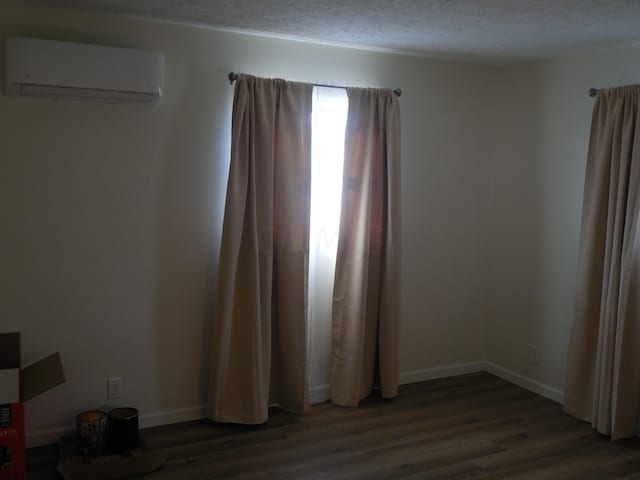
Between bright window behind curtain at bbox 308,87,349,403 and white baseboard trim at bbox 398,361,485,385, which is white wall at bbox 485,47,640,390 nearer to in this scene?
white baseboard trim at bbox 398,361,485,385

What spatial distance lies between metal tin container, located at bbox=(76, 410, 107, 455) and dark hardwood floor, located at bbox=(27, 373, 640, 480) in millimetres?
165

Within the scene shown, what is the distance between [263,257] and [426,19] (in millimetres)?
1641

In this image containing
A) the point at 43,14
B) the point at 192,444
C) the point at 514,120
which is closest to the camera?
the point at 43,14

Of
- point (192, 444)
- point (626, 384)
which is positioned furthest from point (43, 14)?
point (626, 384)

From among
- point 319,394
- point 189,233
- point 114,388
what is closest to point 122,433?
point 114,388

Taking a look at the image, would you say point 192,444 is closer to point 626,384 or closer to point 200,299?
point 200,299

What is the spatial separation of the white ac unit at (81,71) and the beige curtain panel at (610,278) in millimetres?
2641

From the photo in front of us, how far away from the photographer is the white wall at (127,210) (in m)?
3.17

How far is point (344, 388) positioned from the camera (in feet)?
13.0

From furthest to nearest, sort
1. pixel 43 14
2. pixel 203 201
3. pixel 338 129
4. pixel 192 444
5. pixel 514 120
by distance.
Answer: pixel 514 120, pixel 338 129, pixel 203 201, pixel 192 444, pixel 43 14

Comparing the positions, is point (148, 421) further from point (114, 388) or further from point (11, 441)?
point (11, 441)

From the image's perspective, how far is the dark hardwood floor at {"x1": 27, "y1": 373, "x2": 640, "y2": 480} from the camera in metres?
3.09

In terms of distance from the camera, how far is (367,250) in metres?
3.94

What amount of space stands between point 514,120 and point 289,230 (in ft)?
6.40
